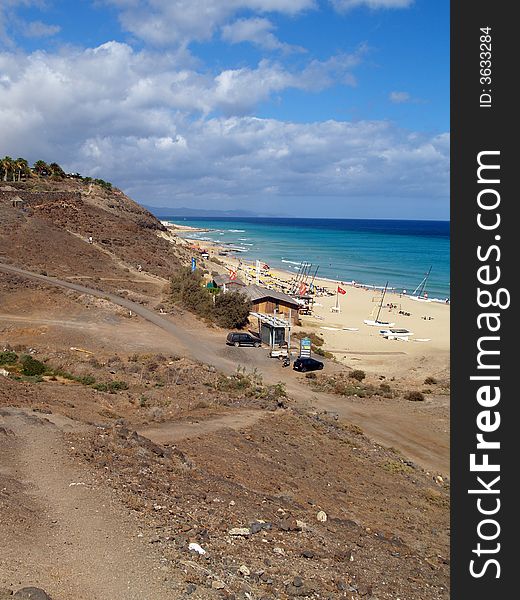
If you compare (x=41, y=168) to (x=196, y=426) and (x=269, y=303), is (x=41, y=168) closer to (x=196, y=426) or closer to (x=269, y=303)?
(x=269, y=303)

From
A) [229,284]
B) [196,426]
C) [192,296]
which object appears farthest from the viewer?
[229,284]

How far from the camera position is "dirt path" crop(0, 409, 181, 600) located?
352 inches

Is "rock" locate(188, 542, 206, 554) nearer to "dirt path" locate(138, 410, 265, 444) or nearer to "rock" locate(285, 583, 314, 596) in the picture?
"rock" locate(285, 583, 314, 596)

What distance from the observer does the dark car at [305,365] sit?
104 feet

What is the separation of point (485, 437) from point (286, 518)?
6.03 m

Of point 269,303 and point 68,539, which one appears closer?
point 68,539

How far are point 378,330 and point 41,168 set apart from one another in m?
63.6

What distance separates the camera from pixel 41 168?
90688 mm

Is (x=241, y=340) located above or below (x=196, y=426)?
above

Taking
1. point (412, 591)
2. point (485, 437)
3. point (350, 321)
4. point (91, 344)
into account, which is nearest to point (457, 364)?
point (485, 437)

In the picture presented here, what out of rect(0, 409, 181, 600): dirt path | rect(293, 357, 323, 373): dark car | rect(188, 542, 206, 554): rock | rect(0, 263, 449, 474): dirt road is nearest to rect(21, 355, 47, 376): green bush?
rect(0, 263, 449, 474): dirt road

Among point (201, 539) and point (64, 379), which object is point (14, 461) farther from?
point (64, 379)

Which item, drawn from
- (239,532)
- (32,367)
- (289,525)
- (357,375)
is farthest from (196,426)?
(357,375)

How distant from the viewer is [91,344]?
105 ft
